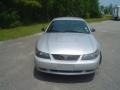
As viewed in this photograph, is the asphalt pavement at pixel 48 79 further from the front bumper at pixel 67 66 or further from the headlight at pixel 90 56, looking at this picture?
the headlight at pixel 90 56

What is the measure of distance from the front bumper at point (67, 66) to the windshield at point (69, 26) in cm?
201

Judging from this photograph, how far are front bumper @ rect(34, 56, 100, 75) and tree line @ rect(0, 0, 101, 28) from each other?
729 inches

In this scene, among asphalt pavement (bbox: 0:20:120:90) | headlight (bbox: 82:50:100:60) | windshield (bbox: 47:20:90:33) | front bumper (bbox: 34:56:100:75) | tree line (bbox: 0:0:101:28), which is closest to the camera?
asphalt pavement (bbox: 0:20:120:90)

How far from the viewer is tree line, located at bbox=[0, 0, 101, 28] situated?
2558cm

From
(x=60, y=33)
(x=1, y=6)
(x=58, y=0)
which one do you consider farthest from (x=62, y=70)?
(x=58, y=0)

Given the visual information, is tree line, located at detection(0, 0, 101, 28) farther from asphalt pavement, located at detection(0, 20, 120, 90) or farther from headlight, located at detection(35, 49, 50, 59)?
headlight, located at detection(35, 49, 50, 59)

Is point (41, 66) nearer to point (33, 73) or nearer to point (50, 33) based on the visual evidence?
point (33, 73)

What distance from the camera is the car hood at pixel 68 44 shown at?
688 centimetres

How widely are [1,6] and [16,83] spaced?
68.3ft

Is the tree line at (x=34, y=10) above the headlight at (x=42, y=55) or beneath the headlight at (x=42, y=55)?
beneath

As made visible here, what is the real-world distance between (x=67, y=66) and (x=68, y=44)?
2.52ft

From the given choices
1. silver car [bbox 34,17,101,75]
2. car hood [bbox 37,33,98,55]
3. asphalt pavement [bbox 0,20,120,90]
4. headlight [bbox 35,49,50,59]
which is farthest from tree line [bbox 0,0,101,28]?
headlight [bbox 35,49,50,59]

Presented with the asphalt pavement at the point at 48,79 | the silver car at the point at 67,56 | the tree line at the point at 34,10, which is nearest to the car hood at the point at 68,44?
the silver car at the point at 67,56

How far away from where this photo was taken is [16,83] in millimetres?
6750
